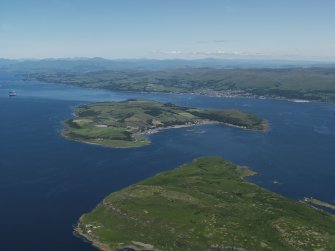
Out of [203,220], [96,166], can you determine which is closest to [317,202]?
[203,220]

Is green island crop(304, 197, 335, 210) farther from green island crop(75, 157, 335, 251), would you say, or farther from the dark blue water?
green island crop(75, 157, 335, 251)

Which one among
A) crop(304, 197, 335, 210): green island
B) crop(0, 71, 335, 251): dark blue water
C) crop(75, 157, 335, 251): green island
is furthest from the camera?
crop(304, 197, 335, 210): green island

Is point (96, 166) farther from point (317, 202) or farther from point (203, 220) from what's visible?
point (317, 202)

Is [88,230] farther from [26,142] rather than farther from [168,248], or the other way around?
[26,142]

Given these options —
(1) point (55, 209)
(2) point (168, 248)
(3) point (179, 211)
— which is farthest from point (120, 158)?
(2) point (168, 248)

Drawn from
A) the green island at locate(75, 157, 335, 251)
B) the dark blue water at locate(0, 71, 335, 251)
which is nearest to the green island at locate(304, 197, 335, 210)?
the dark blue water at locate(0, 71, 335, 251)

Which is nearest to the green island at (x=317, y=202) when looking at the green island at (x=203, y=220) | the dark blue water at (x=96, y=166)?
the dark blue water at (x=96, y=166)
